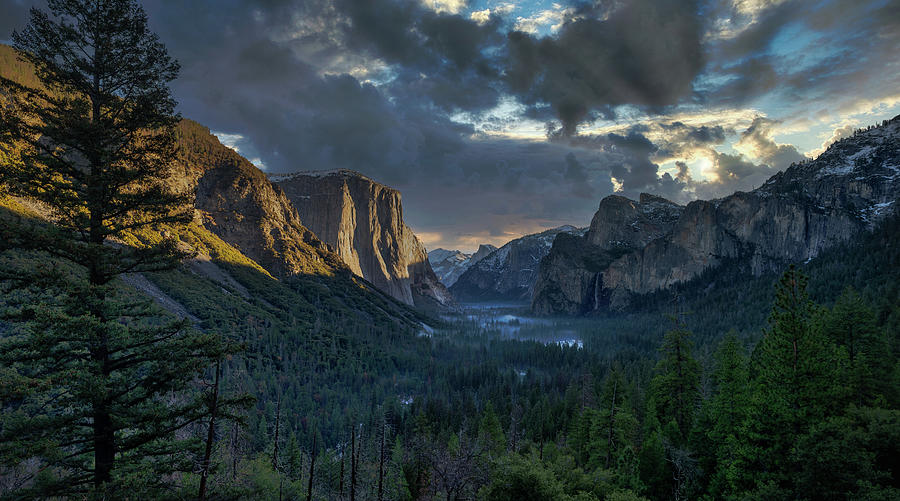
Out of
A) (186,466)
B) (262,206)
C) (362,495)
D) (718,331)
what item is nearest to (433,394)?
(362,495)

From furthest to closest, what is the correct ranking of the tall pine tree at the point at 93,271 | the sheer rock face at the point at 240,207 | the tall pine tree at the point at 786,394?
the sheer rock face at the point at 240,207
the tall pine tree at the point at 786,394
the tall pine tree at the point at 93,271

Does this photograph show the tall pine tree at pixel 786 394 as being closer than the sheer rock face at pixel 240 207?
Yes

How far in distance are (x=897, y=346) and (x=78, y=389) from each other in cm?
6171

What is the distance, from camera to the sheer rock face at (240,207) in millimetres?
166125

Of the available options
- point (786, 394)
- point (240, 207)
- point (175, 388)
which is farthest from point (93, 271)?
point (240, 207)

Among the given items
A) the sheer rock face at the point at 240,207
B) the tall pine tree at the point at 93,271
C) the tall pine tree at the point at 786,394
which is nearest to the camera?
the tall pine tree at the point at 93,271

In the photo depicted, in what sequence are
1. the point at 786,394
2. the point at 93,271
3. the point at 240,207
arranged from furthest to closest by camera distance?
the point at 240,207 < the point at 786,394 < the point at 93,271

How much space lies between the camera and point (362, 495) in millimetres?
38125

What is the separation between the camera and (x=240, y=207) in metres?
175

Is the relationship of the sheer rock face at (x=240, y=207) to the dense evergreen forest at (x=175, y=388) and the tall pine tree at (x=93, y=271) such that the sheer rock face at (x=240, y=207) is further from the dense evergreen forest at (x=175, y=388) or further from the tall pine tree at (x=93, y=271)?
the tall pine tree at (x=93, y=271)

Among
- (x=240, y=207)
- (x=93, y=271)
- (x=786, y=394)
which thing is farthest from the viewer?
(x=240, y=207)

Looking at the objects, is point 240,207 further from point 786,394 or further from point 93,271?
point 786,394

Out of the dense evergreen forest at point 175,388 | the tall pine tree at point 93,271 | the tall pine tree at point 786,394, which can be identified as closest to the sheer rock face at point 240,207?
the dense evergreen forest at point 175,388

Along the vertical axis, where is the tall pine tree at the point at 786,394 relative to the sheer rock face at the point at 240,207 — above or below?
below
